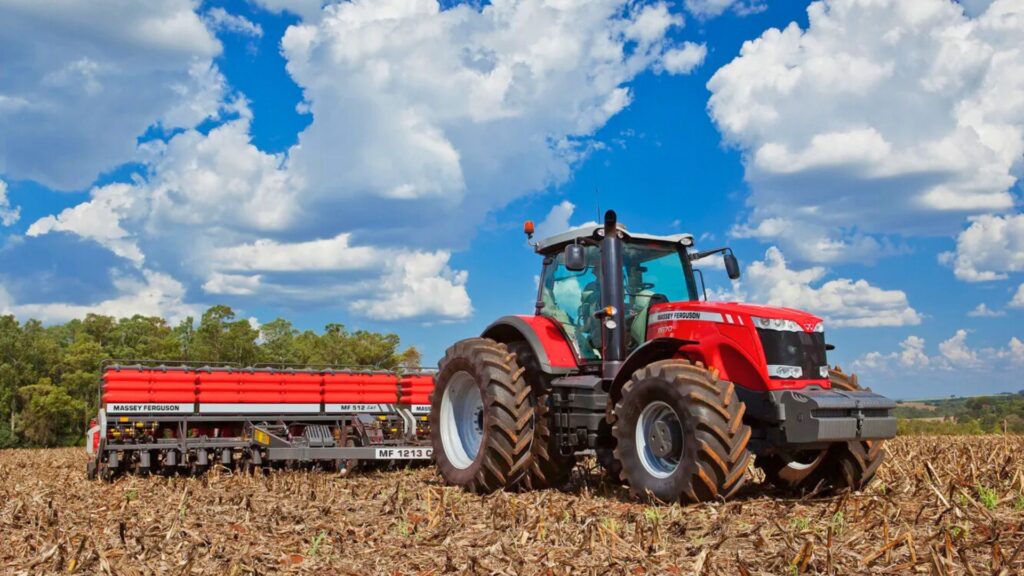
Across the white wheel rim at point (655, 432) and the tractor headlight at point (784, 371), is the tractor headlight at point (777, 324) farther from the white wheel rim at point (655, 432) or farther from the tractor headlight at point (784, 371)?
the white wheel rim at point (655, 432)

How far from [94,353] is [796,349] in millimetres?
46466

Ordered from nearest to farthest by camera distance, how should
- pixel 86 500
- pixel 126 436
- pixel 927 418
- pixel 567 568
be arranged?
pixel 567 568 → pixel 86 500 → pixel 126 436 → pixel 927 418

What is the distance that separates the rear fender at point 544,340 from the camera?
978 centimetres

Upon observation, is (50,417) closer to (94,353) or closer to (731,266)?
(94,353)

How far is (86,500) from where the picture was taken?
409 inches

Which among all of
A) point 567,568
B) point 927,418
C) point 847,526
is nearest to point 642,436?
point 847,526

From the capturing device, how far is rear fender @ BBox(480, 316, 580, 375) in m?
9.78

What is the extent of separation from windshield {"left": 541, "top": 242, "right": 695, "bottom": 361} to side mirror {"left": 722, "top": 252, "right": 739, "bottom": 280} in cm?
50

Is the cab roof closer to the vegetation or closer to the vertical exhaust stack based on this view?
the vertical exhaust stack

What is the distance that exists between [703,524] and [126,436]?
31.9 feet

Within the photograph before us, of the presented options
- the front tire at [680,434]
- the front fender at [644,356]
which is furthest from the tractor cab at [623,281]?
the front tire at [680,434]

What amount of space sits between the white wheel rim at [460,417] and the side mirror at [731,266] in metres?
3.19

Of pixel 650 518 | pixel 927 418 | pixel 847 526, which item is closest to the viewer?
pixel 847 526

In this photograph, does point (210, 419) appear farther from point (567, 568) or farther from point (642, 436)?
point (567, 568)
